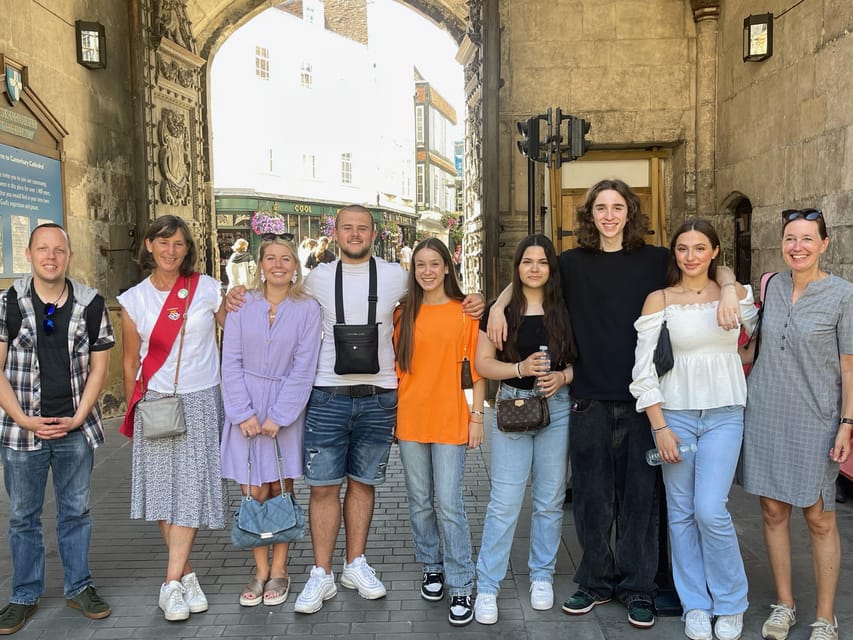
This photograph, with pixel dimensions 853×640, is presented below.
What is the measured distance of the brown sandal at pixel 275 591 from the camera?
3941 mm

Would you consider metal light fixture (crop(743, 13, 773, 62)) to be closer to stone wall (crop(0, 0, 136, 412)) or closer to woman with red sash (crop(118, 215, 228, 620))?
woman with red sash (crop(118, 215, 228, 620))

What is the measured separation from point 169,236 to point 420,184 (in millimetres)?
52209

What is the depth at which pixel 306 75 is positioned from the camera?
36.3 meters

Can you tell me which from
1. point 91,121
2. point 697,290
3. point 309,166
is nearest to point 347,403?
point 697,290

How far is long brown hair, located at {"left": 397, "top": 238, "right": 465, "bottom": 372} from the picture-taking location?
3.77 m

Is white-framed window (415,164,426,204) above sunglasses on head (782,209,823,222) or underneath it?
above

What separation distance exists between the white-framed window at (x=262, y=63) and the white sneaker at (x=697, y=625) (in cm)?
3308

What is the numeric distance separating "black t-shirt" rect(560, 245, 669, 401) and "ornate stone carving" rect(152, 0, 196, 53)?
8.08 m

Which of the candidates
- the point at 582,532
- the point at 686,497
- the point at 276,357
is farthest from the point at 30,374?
the point at 686,497

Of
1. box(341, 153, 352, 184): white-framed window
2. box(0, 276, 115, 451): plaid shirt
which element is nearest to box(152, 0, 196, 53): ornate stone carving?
box(0, 276, 115, 451): plaid shirt

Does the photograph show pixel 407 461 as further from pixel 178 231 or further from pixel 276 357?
pixel 178 231

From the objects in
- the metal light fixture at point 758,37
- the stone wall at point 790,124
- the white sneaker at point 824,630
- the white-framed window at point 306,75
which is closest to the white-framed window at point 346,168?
the white-framed window at point 306,75

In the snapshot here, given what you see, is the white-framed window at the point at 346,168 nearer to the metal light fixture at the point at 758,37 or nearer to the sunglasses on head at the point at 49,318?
the metal light fixture at the point at 758,37

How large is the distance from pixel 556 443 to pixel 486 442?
3927 millimetres
